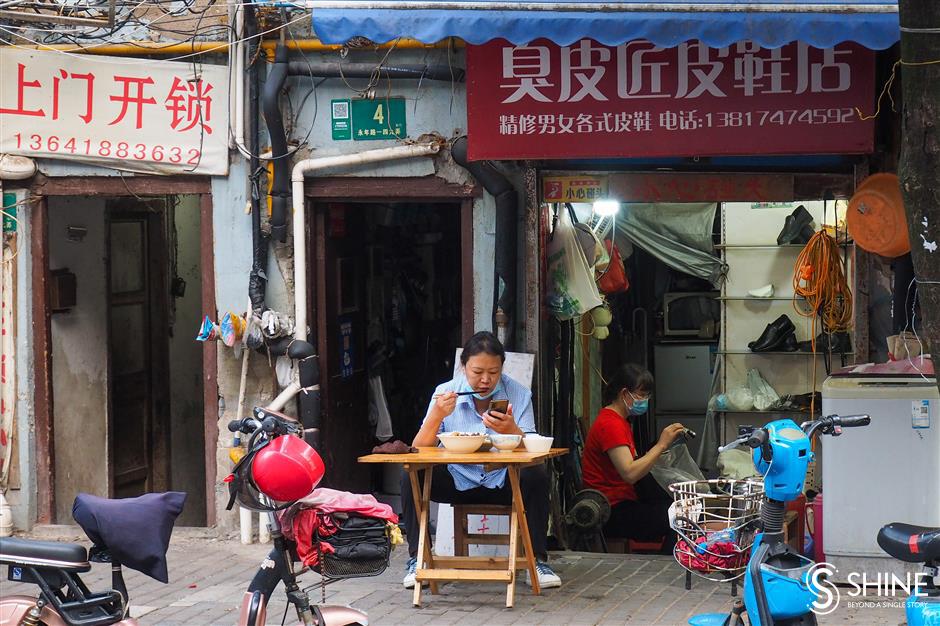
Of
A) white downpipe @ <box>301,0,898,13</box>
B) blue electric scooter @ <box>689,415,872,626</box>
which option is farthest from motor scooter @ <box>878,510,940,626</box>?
white downpipe @ <box>301,0,898,13</box>

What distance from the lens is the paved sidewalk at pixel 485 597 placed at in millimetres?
Result: 7094

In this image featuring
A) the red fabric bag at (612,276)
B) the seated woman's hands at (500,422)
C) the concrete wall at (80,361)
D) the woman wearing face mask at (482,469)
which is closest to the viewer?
the seated woman's hands at (500,422)

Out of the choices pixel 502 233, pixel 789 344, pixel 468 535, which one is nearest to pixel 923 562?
pixel 468 535

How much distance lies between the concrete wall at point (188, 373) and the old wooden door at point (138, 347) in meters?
0.12

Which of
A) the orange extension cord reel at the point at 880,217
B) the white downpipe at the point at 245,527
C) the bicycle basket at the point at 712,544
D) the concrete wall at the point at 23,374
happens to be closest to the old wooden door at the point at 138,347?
the concrete wall at the point at 23,374

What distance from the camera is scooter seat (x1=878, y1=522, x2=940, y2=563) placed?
4945 millimetres

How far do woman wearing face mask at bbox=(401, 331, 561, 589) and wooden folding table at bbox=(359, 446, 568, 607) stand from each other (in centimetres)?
12

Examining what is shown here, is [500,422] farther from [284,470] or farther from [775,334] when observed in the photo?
[775,334]

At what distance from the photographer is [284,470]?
17.6 feet

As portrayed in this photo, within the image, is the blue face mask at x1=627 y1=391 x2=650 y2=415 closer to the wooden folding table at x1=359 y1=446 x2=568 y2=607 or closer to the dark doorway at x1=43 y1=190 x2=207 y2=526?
the wooden folding table at x1=359 y1=446 x2=568 y2=607

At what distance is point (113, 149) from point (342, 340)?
2.16 metres

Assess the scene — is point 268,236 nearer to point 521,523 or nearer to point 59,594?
point 521,523

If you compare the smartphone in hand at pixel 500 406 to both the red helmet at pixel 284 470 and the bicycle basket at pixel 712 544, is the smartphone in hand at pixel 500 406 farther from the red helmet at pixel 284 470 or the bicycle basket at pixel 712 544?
the red helmet at pixel 284 470

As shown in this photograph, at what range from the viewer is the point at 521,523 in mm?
7246
